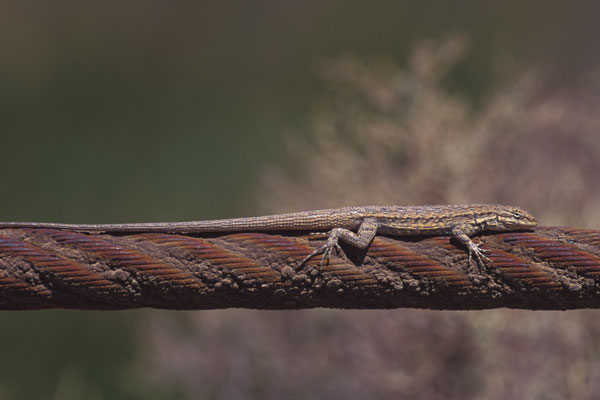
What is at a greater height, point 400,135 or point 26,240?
point 400,135

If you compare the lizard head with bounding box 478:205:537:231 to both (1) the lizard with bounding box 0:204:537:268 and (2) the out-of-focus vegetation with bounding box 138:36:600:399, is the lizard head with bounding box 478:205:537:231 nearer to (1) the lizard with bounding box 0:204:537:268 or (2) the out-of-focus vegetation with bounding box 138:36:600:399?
(1) the lizard with bounding box 0:204:537:268

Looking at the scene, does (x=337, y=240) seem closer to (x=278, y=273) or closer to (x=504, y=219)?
(x=278, y=273)

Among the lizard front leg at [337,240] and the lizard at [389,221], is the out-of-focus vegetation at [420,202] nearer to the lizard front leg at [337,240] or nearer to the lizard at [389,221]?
the lizard at [389,221]

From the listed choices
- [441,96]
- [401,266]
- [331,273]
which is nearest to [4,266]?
[331,273]

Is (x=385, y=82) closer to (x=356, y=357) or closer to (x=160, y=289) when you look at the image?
(x=356, y=357)

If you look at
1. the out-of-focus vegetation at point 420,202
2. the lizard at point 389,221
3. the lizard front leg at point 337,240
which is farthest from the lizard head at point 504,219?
the out-of-focus vegetation at point 420,202

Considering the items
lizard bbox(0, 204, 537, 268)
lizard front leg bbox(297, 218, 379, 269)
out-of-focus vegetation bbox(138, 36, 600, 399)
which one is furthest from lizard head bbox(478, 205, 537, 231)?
out-of-focus vegetation bbox(138, 36, 600, 399)

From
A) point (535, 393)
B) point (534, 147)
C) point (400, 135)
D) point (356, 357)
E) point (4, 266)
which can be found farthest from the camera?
point (534, 147)
